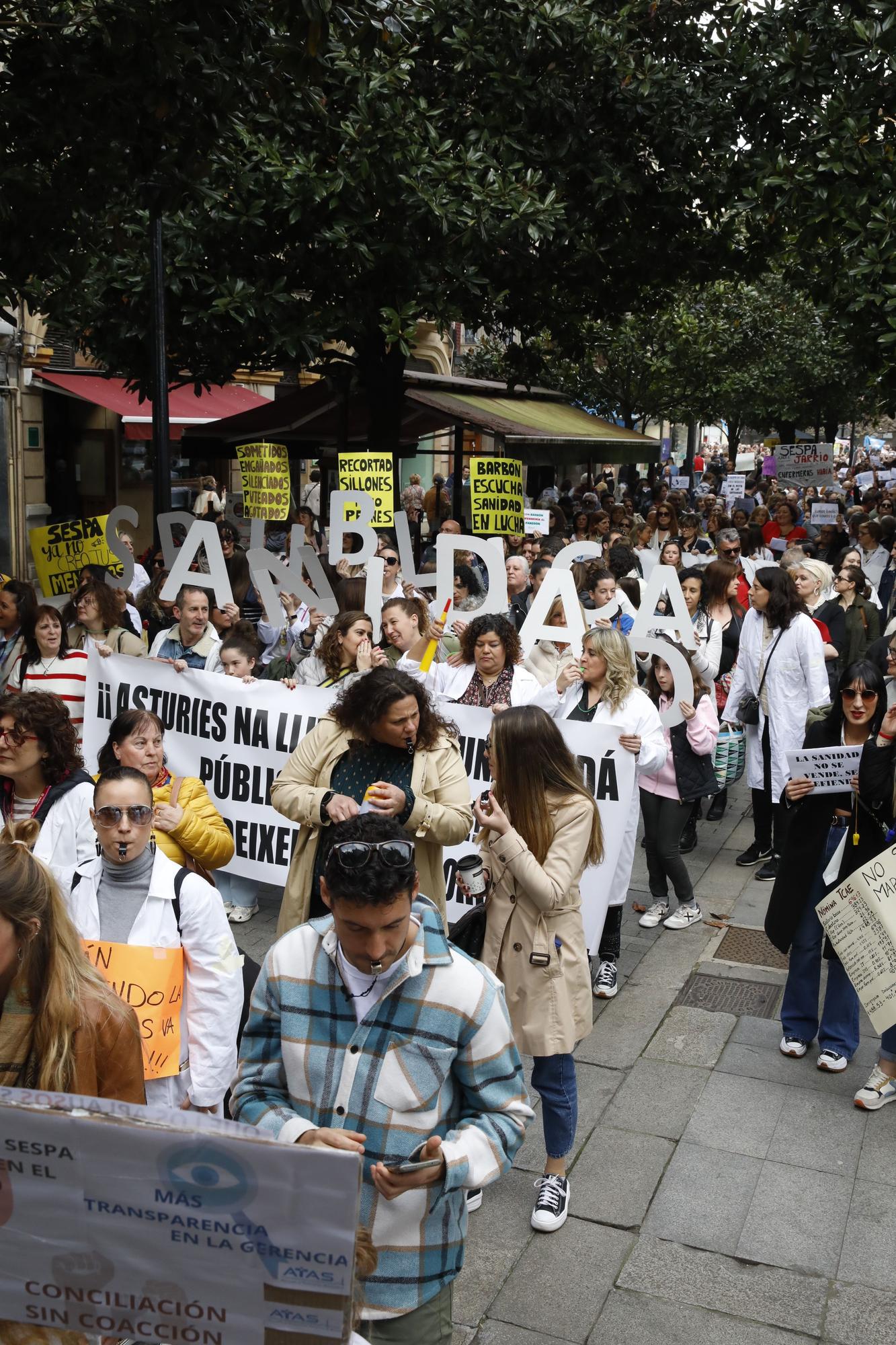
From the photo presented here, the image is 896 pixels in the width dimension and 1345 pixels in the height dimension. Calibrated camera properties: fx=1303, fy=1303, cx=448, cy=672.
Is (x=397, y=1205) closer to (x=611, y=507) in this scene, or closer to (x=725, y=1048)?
(x=725, y=1048)

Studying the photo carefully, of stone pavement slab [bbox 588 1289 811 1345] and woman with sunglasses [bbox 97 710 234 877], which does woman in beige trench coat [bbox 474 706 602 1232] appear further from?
woman with sunglasses [bbox 97 710 234 877]

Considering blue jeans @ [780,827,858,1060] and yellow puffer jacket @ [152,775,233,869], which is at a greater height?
yellow puffer jacket @ [152,775,233,869]

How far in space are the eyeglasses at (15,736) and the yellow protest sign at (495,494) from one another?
531 cm

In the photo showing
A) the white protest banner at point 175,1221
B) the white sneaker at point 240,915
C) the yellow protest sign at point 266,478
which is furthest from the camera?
the yellow protest sign at point 266,478

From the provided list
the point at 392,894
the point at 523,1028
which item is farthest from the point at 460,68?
the point at 392,894

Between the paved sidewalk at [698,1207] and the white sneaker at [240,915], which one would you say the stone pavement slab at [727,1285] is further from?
the white sneaker at [240,915]

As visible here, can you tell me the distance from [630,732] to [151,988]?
3.01 meters

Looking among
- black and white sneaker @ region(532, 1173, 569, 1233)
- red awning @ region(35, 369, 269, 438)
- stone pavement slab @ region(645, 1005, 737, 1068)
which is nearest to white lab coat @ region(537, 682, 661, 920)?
stone pavement slab @ region(645, 1005, 737, 1068)

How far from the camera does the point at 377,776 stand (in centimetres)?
464

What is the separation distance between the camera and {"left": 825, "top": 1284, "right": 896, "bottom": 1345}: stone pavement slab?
3.68 meters

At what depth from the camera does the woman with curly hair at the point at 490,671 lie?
638 centimetres

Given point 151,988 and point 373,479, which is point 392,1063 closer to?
point 151,988

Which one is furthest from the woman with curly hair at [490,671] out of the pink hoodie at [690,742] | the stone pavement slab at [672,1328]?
the stone pavement slab at [672,1328]

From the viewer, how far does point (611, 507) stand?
17.2 metres
